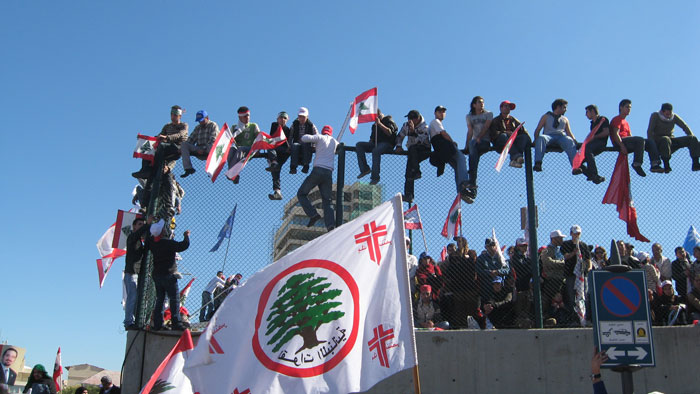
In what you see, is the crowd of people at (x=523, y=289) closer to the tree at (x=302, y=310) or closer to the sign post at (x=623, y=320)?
the sign post at (x=623, y=320)

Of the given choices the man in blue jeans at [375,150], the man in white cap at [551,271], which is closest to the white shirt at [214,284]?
the man in blue jeans at [375,150]

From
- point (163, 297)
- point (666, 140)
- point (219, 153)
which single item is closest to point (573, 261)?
point (666, 140)

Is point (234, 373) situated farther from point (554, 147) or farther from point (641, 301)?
point (554, 147)

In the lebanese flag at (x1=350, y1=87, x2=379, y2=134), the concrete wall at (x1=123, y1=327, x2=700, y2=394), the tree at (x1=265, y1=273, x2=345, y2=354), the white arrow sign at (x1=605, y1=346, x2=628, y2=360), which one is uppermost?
the lebanese flag at (x1=350, y1=87, x2=379, y2=134)

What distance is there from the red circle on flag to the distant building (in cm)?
329

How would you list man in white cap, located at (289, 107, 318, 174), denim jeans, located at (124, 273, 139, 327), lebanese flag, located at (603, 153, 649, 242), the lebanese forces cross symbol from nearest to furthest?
1. the lebanese forces cross symbol
2. denim jeans, located at (124, 273, 139, 327)
3. lebanese flag, located at (603, 153, 649, 242)
4. man in white cap, located at (289, 107, 318, 174)

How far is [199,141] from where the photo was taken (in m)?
11.3

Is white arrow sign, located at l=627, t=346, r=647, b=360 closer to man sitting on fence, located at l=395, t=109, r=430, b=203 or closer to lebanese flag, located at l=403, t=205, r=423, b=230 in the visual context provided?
man sitting on fence, located at l=395, t=109, r=430, b=203

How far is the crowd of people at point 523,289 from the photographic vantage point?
9719 mm

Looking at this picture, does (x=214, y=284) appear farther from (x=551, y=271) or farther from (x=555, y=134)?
(x=555, y=134)

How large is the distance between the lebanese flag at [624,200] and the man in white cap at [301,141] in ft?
14.1

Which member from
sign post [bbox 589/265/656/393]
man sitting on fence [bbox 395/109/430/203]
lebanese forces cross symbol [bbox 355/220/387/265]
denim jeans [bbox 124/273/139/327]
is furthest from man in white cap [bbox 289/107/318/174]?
sign post [bbox 589/265/656/393]

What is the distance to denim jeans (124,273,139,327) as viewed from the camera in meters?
9.74

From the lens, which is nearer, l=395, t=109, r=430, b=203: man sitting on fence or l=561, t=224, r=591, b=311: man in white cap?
l=561, t=224, r=591, b=311: man in white cap
